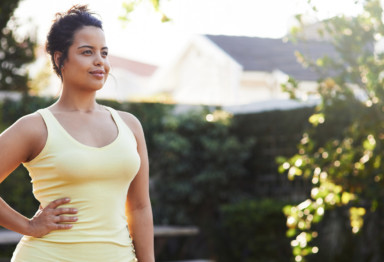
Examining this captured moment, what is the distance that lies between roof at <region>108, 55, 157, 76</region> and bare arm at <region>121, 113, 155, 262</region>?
38211 mm

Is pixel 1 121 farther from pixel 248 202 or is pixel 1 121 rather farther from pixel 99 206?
pixel 99 206

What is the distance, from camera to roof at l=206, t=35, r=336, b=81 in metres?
20.6

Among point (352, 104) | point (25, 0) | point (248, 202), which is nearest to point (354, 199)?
point (352, 104)

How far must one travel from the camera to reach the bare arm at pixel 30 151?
91.8 inches

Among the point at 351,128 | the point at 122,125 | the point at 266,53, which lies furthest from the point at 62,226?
the point at 266,53

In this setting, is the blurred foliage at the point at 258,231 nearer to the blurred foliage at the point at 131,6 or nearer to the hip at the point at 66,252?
the blurred foliage at the point at 131,6

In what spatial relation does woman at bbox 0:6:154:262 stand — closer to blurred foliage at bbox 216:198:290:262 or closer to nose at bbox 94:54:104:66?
nose at bbox 94:54:104:66

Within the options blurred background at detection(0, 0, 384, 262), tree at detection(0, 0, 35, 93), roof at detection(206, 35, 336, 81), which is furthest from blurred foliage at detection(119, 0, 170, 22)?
roof at detection(206, 35, 336, 81)

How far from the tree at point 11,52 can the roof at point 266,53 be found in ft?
24.7

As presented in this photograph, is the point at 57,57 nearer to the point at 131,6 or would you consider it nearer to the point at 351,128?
the point at 131,6

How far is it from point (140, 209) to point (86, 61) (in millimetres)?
577

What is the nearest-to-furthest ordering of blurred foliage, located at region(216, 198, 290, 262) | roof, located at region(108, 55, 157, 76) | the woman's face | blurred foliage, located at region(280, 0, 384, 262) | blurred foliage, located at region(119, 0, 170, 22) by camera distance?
the woman's face → blurred foliage, located at region(119, 0, 170, 22) → blurred foliage, located at region(280, 0, 384, 262) → blurred foliage, located at region(216, 198, 290, 262) → roof, located at region(108, 55, 157, 76)

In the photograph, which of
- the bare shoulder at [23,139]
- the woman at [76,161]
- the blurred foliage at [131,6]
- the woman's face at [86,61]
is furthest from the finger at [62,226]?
the blurred foliage at [131,6]

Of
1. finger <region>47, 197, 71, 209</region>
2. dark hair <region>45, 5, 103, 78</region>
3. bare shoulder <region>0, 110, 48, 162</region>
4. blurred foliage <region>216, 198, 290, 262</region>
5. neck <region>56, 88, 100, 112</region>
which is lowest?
blurred foliage <region>216, 198, 290, 262</region>
